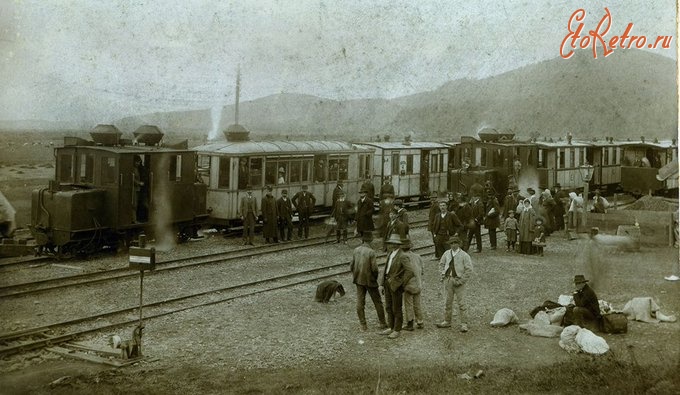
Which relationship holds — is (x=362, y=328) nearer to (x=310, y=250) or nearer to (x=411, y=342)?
(x=411, y=342)

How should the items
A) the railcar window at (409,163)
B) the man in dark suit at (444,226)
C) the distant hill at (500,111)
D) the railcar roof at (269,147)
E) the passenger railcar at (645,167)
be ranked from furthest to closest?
1. the distant hill at (500,111)
2. the passenger railcar at (645,167)
3. the railcar window at (409,163)
4. the railcar roof at (269,147)
5. the man in dark suit at (444,226)

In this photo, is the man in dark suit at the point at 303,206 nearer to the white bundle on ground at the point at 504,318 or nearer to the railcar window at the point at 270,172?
the railcar window at the point at 270,172

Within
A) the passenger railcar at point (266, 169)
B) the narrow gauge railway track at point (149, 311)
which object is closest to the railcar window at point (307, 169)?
the passenger railcar at point (266, 169)

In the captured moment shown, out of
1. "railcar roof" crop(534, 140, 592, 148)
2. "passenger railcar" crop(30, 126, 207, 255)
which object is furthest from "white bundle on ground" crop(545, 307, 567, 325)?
"railcar roof" crop(534, 140, 592, 148)

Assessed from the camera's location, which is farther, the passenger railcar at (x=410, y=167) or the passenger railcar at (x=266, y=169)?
the passenger railcar at (x=410, y=167)

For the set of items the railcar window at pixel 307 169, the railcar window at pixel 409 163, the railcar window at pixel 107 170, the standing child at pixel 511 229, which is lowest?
the standing child at pixel 511 229

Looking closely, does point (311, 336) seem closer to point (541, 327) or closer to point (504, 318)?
point (504, 318)
